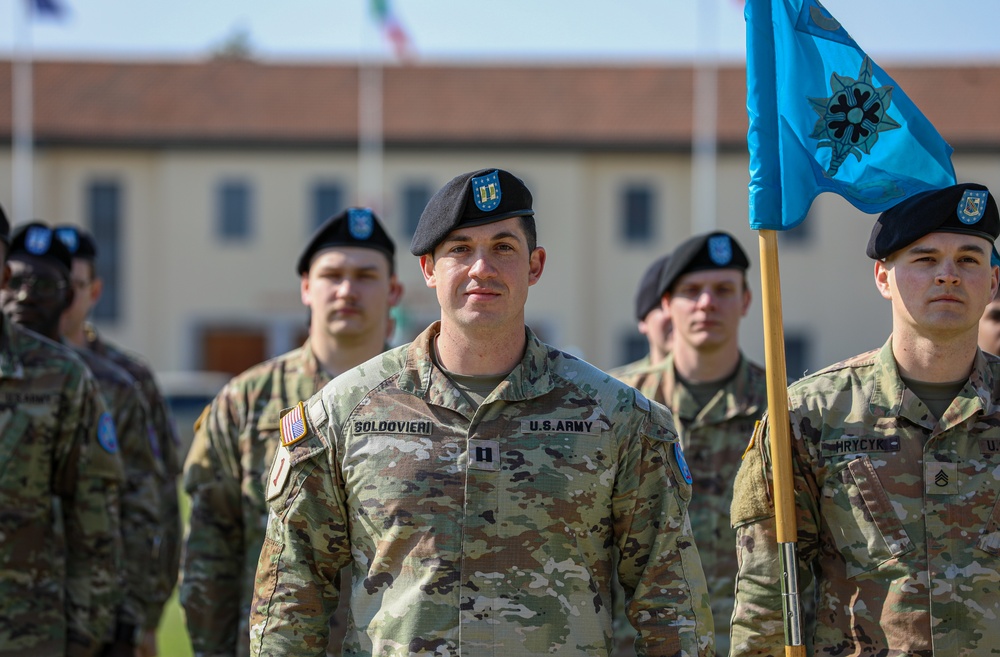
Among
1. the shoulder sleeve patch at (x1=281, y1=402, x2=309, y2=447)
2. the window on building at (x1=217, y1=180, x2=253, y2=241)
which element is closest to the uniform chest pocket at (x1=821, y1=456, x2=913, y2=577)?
the shoulder sleeve patch at (x1=281, y1=402, x2=309, y2=447)

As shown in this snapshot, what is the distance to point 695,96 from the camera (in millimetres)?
35000

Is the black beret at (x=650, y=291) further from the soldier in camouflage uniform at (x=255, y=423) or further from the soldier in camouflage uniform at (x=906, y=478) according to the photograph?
the soldier in camouflage uniform at (x=906, y=478)

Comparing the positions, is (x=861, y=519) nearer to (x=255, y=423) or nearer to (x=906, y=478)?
(x=906, y=478)

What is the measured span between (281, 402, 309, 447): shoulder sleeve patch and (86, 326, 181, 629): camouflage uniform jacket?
9.55 ft

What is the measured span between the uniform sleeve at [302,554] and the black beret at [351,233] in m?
2.15

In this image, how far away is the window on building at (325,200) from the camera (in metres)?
33.7

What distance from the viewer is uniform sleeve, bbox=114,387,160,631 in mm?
6152

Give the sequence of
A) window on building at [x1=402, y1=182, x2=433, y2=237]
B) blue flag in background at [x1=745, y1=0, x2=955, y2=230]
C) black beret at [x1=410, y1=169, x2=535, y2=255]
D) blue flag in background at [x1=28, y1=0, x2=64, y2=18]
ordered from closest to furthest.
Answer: black beret at [x1=410, y1=169, x2=535, y2=255]
blue flag in background at [x1=745, y1=0, x2=955, y2=230]
blue flag in background at [x1=28, y1=0, x2=64, y2=18]
window on building at [x1=402, y1=182, x2=433, y2=237]

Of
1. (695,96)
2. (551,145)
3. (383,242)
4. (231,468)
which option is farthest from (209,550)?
(695,96)

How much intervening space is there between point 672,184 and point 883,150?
29.9 meters

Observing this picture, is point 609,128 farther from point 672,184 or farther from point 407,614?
point 407,614

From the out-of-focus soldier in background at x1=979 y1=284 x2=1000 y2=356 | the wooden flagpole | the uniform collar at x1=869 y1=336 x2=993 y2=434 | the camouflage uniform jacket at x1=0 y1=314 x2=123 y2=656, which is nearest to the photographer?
the wooden flagpole

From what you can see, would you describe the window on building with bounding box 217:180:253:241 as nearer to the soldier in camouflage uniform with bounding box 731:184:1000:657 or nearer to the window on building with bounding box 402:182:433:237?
the window on building with bounding box 402:182:433:237

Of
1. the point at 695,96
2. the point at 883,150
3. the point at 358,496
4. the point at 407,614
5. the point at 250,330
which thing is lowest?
the point at 407,614
